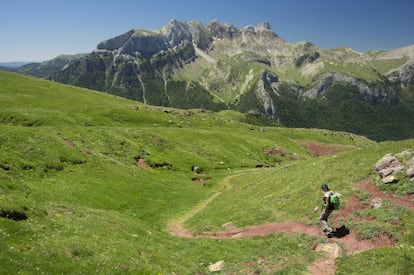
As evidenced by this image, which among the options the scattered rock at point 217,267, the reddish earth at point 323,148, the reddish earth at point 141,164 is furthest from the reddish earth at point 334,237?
the reddish earth at point 323,148

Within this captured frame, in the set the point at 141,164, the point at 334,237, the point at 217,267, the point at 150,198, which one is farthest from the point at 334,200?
the point at 141,164

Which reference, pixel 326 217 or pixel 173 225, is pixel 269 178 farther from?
pixel 326 217

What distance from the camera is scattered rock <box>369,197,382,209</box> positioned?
111 feet

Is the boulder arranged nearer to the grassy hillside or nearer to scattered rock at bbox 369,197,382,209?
the grassy hillside

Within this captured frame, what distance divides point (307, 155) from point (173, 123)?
4706 centimetres

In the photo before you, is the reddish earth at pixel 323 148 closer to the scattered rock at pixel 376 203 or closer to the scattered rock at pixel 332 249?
the scattered rock at pixel 376 203

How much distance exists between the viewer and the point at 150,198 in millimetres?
52438

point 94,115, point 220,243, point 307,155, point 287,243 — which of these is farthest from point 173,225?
point 307,155

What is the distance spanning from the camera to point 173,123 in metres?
121

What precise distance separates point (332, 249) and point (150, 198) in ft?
101

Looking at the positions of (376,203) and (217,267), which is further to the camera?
(376,203)

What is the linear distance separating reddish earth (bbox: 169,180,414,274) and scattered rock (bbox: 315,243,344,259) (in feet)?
1.76

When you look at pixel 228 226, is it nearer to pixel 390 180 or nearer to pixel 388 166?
pixel 390 180

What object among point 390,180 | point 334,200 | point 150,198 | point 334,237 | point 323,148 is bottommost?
point 323,148
